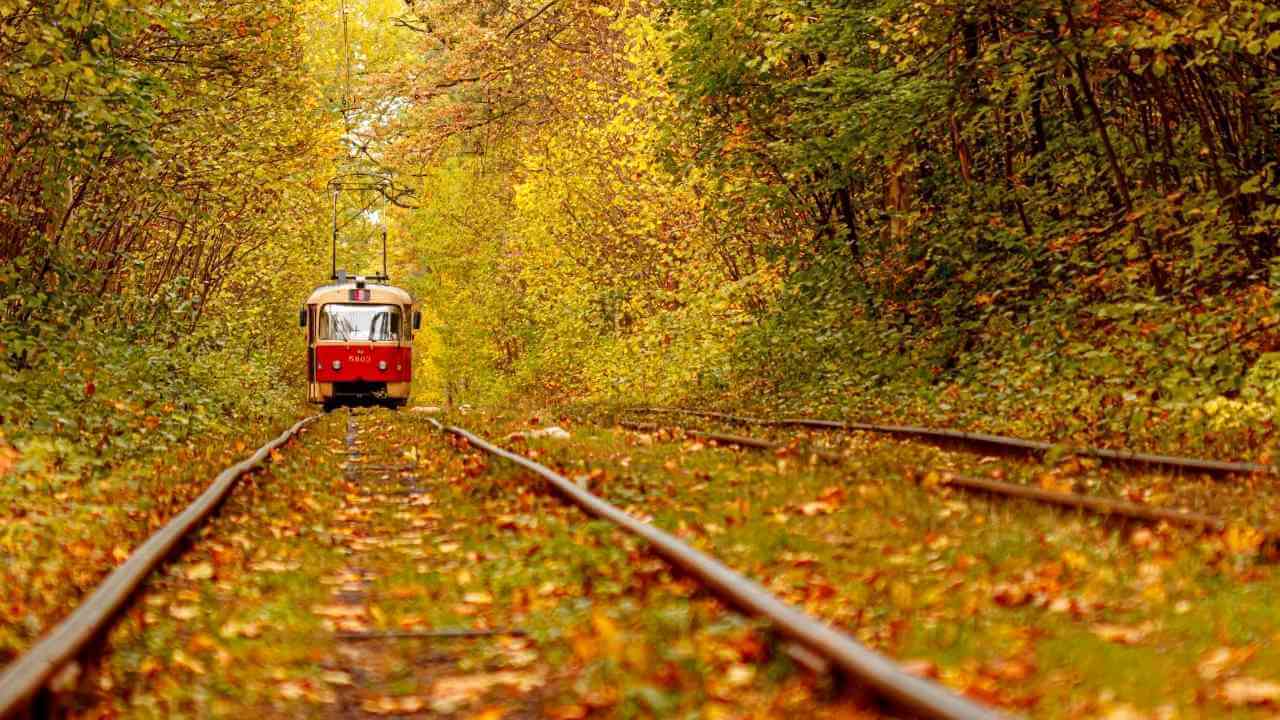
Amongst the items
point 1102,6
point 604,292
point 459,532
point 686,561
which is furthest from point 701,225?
point 686,561

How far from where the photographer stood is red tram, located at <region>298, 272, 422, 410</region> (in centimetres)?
3198

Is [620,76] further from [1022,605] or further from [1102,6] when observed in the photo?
[1022,605]

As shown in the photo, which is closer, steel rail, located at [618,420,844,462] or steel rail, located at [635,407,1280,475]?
steel rail, located at [635,407,1280,475]

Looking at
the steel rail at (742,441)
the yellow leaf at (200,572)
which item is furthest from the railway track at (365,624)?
the steel rail at (742,441)

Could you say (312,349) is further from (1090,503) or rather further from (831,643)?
(831,643)

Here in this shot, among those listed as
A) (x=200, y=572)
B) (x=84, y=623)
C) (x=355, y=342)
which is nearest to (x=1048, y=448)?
(x=200, y=572)

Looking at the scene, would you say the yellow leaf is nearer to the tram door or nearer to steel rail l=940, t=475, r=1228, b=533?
steel rail l=940, t=475, r=1228, b=533

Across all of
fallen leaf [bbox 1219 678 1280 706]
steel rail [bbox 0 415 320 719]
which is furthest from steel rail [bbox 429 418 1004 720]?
steel rail [bbox 0 415 320 719]

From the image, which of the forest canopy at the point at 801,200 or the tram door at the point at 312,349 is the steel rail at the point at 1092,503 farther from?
the tram door at the point at 312,349

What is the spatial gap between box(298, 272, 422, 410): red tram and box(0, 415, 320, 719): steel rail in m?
23.5

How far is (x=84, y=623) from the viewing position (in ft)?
16.4

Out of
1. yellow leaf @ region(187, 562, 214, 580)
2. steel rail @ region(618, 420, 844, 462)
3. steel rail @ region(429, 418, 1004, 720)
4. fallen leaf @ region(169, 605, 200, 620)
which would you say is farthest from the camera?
steel rail @ region(618, 420, 844, 462)

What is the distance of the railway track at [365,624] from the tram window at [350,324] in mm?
21442

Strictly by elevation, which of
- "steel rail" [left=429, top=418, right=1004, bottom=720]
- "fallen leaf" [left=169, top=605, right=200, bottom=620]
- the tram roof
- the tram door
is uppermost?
the tram roof
